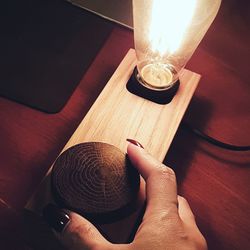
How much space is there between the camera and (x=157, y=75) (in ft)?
1.78

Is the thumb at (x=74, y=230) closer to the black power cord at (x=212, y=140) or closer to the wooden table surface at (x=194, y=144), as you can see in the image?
the wooden table surface at (x=194, y=144)

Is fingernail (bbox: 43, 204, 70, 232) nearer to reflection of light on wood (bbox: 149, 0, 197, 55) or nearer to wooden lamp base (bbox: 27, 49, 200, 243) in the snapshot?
wooden lamp base (bbox: 27, 49, 200, 243)

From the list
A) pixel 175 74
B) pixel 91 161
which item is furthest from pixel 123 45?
pixel 91 161

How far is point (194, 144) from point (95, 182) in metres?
0.19

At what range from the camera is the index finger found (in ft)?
1.19

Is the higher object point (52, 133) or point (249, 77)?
point (249, 77)

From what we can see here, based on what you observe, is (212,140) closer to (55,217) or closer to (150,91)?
(150,91)

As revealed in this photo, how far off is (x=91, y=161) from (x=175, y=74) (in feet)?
0.72

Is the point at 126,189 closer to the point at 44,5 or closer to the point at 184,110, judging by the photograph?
the point at 184,110

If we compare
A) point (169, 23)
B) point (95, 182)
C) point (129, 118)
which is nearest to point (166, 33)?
point (169, 23)

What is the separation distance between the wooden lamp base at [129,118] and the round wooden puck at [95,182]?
3cm

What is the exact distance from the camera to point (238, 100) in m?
0.59

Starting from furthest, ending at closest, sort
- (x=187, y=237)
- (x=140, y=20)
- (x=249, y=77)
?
(x=249, y=77) < (x=140, y=20) < (x=187, y=237)

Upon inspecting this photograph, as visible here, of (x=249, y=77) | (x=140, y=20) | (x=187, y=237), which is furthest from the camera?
(x=249, y=77)
